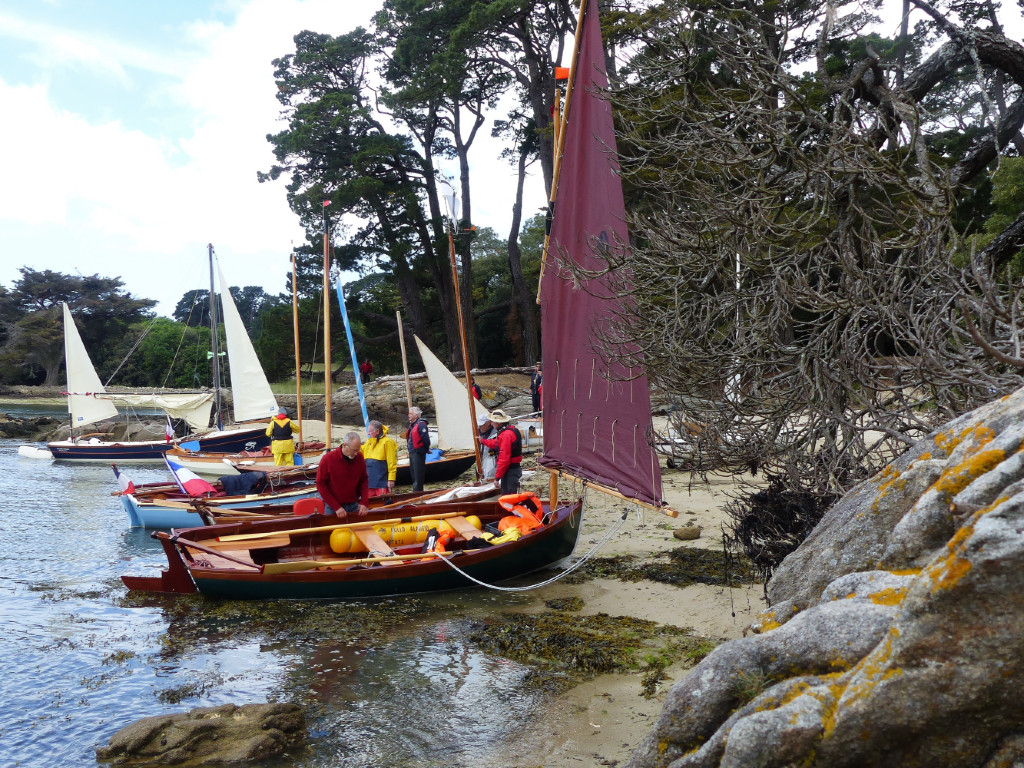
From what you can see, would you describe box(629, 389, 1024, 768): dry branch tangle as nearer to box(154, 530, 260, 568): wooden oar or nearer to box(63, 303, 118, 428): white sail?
box(154, 530, 260, 568): wooden oar

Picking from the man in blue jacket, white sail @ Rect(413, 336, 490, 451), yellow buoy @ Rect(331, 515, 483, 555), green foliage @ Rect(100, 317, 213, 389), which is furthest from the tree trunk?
green foliage @ Rect(100, 317, 213, 389)

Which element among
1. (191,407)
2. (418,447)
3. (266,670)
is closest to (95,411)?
(191,407)

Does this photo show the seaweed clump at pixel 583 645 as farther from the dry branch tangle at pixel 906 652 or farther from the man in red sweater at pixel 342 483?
the dry branch tangle at pixel 906 652

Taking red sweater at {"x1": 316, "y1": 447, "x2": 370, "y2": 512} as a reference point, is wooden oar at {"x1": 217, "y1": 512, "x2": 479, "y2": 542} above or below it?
below

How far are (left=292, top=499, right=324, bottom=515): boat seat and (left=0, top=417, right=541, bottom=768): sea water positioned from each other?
6.76 feet

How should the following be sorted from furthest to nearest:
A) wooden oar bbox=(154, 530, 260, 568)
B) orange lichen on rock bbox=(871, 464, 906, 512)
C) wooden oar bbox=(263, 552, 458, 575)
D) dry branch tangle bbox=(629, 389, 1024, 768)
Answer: wooden oar bbox=(154, 530, 260, 568)
wooden oar bbox=(263, 552, 458, 575)
orange lichen on rock bbox=(871, 464, 906, 512)
dry branch tangle bbox=(629, 389, 1024, 768)

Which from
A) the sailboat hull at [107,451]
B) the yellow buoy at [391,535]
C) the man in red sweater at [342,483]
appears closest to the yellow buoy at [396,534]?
the yellow buoy at [391,535]

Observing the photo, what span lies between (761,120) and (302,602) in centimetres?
768

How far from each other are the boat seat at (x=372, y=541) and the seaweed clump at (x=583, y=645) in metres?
1.93

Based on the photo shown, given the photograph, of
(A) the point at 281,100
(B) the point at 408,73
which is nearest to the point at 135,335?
(A) the point at 281,100

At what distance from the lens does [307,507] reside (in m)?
11.7

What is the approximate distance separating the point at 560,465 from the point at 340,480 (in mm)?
3150

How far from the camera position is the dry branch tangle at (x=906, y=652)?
234 cm

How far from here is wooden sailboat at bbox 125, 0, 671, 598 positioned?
856 cm
